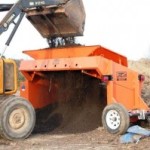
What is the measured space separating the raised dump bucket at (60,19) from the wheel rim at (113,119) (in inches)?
94.8

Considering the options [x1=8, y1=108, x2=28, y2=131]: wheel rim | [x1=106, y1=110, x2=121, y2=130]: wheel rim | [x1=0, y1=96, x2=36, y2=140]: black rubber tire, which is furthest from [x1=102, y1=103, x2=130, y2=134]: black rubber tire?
[x1=8, y1=108, x2=28, y2=131]: wheel rim

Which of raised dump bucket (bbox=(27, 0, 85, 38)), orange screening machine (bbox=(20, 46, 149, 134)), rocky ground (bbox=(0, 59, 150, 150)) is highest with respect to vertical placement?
raised dump bucket (bbox=(27, 0, 85, 38))

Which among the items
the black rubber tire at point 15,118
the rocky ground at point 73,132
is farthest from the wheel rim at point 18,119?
the rocky ground at point 73,132

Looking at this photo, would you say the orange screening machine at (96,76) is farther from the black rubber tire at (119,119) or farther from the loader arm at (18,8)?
the loader arm at (18,8)

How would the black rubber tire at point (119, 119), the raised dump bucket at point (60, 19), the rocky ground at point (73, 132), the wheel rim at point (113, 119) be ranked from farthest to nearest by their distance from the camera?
the raised dump bucket at point (60, 19) → the wheel rim at point (113, 119) → the black rubber tire at point (119, 119) → the rocky ground at point (73, 132)

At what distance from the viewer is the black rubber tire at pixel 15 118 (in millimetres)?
8688

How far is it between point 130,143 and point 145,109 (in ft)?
6.24

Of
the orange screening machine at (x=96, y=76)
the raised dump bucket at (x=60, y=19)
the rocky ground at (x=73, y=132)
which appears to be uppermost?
the raised dump bucket at (x=60, y=19)

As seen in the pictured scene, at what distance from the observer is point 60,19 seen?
34.3ft

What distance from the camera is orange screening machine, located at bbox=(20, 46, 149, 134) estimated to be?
9312mm

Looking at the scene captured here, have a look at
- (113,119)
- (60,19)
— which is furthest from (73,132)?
(60,19)

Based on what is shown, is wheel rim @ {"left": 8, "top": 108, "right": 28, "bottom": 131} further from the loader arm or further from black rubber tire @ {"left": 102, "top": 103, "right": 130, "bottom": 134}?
black rubber tire @ {"left": 102, "top": 103, "right": 130, "bottom": 134}

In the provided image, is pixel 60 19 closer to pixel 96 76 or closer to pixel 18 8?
pixel 18 8

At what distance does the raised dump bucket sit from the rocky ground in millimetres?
1803
